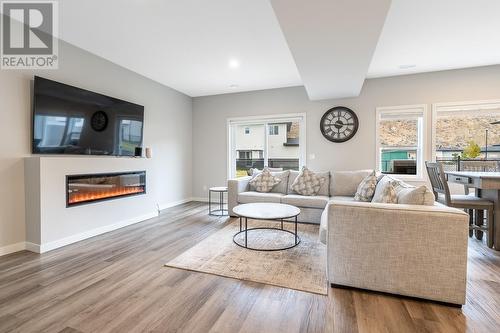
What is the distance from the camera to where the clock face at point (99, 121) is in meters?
3.56

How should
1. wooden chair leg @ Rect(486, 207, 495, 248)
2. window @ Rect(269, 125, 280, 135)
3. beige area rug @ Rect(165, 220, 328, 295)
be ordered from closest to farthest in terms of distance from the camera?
beige area rug @ Rect(165, 220, 328, 295) < wooden chair leg @ Rect(486, 207, 495, 248) < window @ Rect(269, 125, 280, 135)

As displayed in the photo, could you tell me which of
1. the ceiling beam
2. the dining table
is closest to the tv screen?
the ceiling beam

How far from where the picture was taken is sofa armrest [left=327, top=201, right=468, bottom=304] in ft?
5.65

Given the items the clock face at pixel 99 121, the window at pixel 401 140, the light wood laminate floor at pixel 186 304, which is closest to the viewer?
the light wood laminate floor at pixel 186 304

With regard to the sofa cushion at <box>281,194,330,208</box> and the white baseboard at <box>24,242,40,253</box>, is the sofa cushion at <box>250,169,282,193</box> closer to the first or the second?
A: the sofa cushion at <box>281,194,330,208</box>

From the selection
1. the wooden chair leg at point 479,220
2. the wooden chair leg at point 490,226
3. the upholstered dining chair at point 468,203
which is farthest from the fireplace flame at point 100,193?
the wooden chair leg at point 479,220

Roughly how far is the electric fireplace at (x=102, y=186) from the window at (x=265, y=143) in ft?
7.36

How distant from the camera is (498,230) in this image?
2.80m

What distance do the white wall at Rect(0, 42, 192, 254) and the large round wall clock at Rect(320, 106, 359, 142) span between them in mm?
3245

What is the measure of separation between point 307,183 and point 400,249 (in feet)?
7.90

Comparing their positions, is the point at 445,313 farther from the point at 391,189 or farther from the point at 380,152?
the point at 380,152

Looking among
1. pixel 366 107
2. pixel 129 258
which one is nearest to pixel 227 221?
pixel 129 258

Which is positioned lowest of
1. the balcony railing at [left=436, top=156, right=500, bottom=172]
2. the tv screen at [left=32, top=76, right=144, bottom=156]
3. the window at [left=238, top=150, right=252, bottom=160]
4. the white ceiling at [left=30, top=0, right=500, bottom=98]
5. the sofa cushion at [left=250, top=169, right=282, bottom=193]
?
the sofa cushion at [left=250, top=169, right=282, bottom=193]

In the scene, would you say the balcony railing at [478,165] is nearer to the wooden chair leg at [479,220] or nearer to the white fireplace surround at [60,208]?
the wooden chair leg at [479,220]
